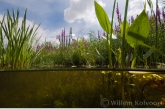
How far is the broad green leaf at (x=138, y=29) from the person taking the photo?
0.64 meters

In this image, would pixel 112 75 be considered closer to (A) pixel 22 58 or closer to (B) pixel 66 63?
(A) pixel 22 58

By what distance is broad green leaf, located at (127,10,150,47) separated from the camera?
639 mm

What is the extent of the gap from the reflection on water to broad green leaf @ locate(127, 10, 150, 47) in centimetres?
19

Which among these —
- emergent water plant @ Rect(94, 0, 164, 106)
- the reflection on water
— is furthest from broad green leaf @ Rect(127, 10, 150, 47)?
the reflection on water

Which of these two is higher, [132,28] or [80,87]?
[132,28]

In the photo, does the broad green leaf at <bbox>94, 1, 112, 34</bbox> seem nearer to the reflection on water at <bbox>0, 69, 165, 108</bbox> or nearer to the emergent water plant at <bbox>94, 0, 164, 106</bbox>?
the emergent water plant at <bbox>94, 0, 164, 106</bbox>

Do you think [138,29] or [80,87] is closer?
[80,87]

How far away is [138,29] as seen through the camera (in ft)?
2.16

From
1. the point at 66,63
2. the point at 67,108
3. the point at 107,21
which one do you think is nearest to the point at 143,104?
the point at 67,108

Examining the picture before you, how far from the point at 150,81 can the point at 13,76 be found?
0.37 meters

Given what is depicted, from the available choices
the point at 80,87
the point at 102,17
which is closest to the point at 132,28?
the point at 102,17

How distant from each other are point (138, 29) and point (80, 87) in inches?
11.0

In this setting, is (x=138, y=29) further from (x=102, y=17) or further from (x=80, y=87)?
(x=80, y=87)

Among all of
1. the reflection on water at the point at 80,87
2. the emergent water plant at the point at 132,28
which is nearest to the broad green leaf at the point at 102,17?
the emergent water plant at the point at 132,28
